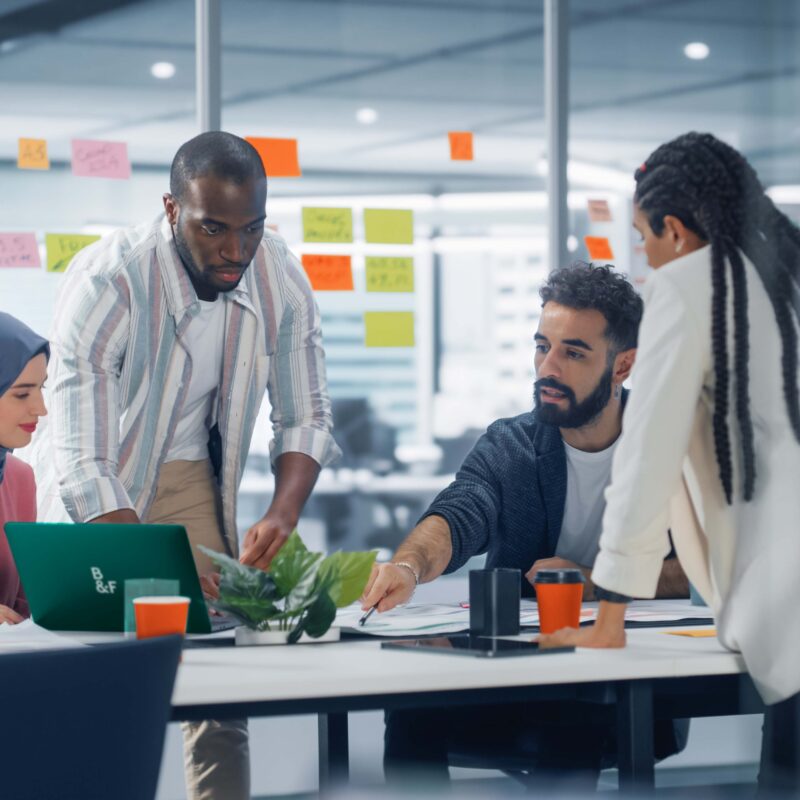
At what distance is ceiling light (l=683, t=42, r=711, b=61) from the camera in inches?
157

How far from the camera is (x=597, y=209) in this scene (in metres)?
3.91

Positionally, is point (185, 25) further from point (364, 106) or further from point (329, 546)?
point (329, 546)

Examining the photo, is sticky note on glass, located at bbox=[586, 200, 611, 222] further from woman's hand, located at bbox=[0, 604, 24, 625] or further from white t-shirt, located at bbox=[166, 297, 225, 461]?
woman's hand, located at bbox=[0, 604, 24, 625]

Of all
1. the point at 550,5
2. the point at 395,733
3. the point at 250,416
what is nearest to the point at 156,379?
the point at 250,416

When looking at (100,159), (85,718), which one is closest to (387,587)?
(85,718)

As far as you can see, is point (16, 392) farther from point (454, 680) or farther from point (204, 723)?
point (454, 680)

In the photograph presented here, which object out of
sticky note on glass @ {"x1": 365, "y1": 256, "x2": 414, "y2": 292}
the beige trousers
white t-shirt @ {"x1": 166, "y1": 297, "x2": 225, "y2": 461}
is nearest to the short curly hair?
white t-shirt @ {"x1": 166, "y1": 297, "x2": 225, "y2": 461}

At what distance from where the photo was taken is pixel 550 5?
3.90 metres

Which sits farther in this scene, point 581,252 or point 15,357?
point 581,252

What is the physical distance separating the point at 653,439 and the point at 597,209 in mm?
2432

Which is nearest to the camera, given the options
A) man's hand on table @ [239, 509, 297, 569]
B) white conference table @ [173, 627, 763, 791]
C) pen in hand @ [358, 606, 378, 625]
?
white conference table @ [173, 627, 763, 791]

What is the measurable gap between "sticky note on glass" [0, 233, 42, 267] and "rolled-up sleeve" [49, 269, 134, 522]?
94 centimetres

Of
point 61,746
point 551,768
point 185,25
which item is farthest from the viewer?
point 185,25

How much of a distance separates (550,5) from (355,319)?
1112mm
